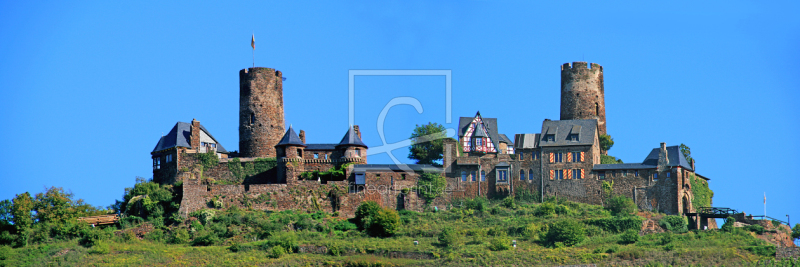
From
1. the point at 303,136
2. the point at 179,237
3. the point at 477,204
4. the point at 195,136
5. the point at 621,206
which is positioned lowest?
the point at 179,237

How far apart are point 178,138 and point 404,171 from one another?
60.2 feet

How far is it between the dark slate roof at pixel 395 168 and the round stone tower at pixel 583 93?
56.2ft

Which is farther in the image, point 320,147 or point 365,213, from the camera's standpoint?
point 320,147

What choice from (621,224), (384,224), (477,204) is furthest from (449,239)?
(621,224)

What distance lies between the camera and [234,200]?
87312 mm

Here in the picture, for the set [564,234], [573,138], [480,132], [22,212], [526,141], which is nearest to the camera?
[22,212]

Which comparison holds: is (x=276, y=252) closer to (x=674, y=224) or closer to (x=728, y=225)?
(x=674, y=224)

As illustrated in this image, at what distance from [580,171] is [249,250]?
2773cm

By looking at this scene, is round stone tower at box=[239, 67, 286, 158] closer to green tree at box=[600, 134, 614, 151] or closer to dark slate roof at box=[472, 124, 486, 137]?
dark slate roof at box=[472, 124, 486, 137]

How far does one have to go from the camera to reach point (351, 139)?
92562 mm

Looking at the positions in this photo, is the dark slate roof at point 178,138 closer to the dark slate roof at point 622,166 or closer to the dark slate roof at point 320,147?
the dark slate roof at point 320,147

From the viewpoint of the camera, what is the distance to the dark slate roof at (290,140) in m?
92.1

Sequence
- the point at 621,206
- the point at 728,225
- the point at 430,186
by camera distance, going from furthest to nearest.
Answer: the point at 430,186, the point at 621,206, the point at 728,225

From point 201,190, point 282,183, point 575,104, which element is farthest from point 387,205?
point 575,104
